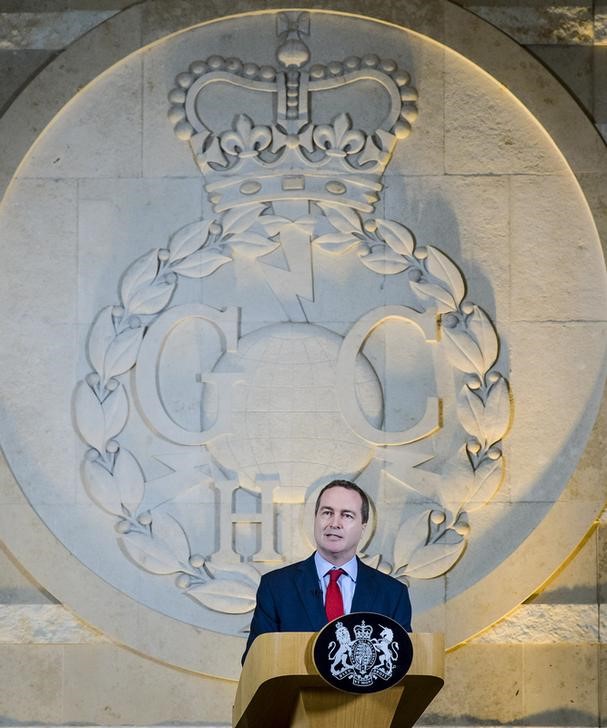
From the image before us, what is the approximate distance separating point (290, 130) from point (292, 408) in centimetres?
110

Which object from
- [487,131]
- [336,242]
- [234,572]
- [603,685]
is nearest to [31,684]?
[234,572]

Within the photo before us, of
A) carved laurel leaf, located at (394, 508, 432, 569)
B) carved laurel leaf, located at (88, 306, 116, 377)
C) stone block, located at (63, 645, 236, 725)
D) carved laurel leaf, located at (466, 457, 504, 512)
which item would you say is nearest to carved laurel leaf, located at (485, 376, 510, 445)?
carved laurel leaf, located at (466, 457, 504, 512)

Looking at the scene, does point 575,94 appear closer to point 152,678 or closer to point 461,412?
point 461,412

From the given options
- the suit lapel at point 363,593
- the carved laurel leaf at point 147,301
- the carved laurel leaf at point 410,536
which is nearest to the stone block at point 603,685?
the carved laurel leaf at point 410,536

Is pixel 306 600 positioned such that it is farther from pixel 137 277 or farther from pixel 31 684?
pixel 137 277

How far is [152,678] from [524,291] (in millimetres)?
2060

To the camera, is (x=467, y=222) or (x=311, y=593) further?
(x=467, y=222)

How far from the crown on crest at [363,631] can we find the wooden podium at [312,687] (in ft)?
0.31

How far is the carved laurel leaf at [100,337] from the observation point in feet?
18.0

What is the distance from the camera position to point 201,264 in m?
5.54

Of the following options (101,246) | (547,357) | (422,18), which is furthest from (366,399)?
(422,18)

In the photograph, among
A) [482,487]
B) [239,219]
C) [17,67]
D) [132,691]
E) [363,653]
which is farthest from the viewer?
[17,67]

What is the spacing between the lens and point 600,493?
215 inches

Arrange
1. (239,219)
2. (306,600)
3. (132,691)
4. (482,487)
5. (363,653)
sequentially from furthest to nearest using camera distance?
(239,219), (482,487), (132,691), (306,600), (363,653)
